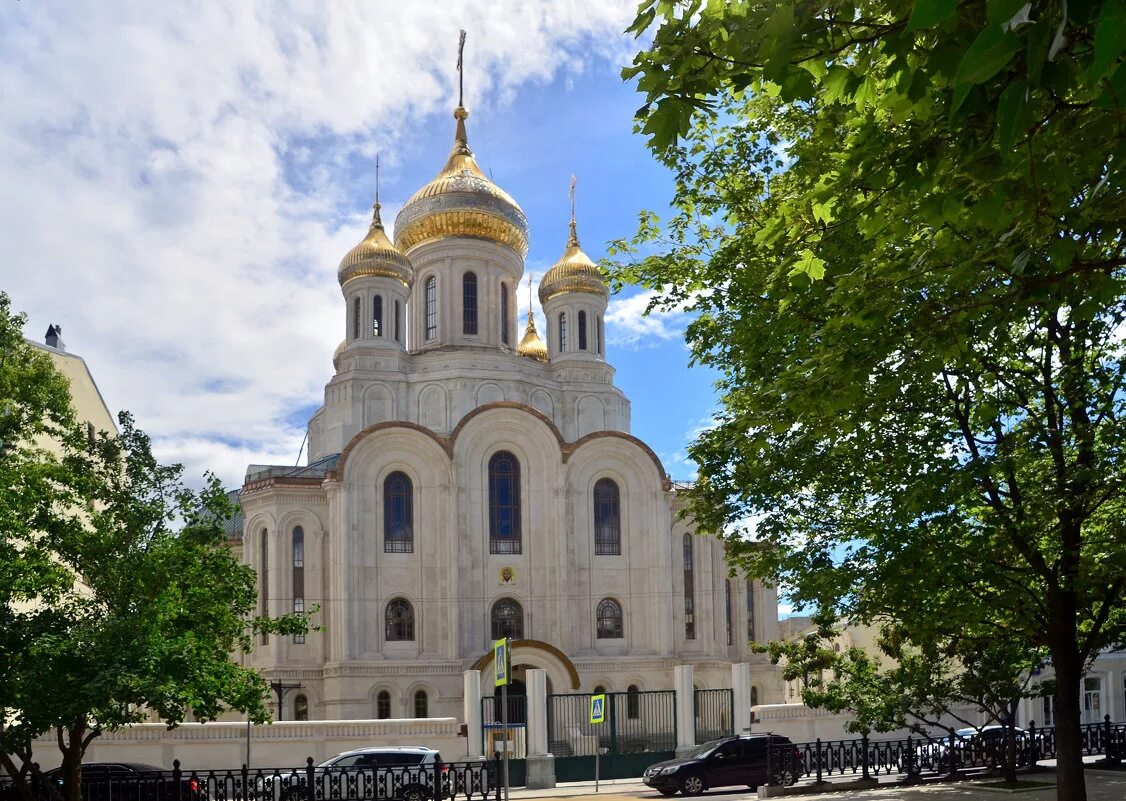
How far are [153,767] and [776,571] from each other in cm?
1539

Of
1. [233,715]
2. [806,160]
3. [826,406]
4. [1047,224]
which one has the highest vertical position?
[806,160]

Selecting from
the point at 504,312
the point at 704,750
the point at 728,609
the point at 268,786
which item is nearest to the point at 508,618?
the point at 728,609

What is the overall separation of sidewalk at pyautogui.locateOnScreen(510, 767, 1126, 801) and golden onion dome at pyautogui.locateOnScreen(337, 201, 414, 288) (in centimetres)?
2300

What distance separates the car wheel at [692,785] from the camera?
24164 mm

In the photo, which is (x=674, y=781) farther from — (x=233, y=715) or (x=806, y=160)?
(x=233, y=715)

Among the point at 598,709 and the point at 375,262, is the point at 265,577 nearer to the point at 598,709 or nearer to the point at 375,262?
the point at 375,262

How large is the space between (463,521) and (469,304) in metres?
9.92

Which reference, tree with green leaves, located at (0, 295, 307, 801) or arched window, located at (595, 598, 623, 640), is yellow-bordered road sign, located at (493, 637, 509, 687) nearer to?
tree with green leaves, located at (0, 295, 307, 801)

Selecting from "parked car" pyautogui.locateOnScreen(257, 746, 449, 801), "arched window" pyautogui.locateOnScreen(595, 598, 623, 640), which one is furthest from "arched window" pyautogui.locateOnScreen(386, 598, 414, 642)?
"parked car" pyautogui.locateOnScreen(257, 746, 449, 801)

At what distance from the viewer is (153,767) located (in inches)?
968

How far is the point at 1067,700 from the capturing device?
566 inches

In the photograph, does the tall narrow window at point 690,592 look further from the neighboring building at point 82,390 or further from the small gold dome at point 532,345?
the neighboring building at point 82,390

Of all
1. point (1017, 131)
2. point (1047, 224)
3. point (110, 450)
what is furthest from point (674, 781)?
point (1017, 131)

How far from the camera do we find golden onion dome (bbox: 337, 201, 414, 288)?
44375 millimetres
